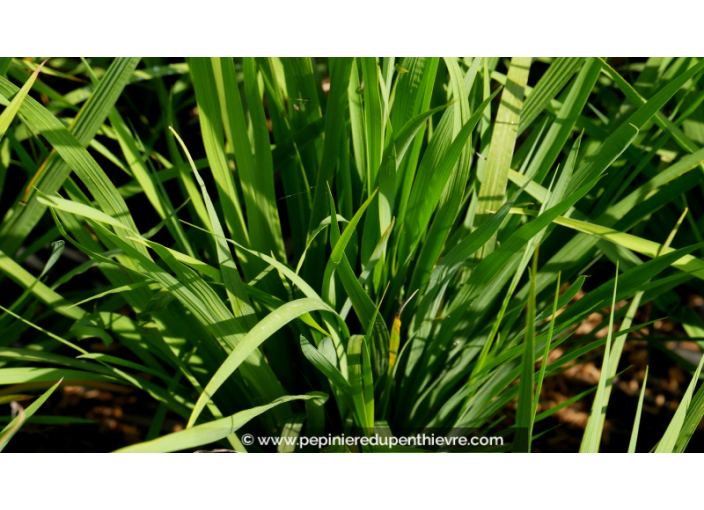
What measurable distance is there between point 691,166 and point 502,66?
16.7 inches

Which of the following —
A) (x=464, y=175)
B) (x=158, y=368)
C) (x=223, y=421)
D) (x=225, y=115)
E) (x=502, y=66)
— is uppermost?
(x=502, y=66)

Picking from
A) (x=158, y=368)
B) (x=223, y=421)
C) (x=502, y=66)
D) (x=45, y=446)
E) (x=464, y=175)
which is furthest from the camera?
(x=502, y=66)

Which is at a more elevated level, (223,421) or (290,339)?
(290,339)

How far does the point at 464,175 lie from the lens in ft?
1.65

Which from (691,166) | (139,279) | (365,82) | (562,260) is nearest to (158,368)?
(139,279)

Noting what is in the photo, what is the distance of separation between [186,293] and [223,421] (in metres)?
0.14

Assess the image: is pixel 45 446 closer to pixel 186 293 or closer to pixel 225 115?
pixel 186 293

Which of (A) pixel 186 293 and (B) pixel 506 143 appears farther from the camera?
(B) pixel 506 143

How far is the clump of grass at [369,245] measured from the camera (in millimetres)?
463

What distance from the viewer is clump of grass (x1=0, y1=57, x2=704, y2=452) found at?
0.46 metres

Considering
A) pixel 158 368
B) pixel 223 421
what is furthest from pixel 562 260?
pixel 158 368

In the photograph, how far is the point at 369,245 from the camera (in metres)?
0.54

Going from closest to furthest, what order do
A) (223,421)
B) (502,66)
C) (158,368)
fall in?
1. (223,421)
2. (158,368)
3. (502,66)

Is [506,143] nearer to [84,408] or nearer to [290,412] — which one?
[290,412]
